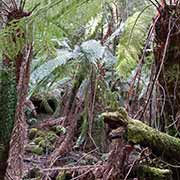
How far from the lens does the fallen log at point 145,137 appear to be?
6.21ft

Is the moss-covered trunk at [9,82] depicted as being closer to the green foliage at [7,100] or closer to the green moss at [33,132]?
the green foliage at [7,100]

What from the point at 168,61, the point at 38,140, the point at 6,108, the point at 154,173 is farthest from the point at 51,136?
the point at 154,173

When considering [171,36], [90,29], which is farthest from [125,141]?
[90,29]

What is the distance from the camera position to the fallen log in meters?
1.89

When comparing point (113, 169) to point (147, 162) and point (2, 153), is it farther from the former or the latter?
point (2, 153)

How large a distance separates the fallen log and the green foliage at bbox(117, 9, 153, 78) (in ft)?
1.77

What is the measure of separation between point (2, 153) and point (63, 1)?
33.4 inches

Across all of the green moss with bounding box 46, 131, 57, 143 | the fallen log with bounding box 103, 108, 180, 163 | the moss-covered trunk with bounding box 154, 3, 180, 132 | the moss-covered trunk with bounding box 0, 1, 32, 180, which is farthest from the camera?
the green moss with bounding box 46, 131, 57, 143

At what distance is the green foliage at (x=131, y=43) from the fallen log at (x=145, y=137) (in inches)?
21.3

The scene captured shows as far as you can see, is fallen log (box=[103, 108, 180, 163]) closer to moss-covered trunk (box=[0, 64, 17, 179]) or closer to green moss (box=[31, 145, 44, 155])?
moss-covered trunk (box=[0, 64, 17, 179])

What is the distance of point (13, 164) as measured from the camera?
2.76m

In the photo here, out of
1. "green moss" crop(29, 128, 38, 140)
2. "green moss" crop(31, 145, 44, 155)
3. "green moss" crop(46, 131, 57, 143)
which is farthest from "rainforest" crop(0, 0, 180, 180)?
"green moss" crop(29, 128, 38, 140)

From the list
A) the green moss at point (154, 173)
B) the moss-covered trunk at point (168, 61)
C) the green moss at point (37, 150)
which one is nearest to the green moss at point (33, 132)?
the green moss at point (37, 150)

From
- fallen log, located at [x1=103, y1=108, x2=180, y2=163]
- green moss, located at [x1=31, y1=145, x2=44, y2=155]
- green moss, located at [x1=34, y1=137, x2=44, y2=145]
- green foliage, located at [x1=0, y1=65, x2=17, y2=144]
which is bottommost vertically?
green moss, located at [x1=31, y1=145, x2=44, y2=155]
